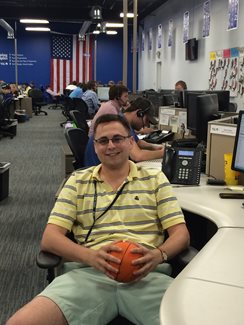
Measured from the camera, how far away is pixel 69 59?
20641 mm

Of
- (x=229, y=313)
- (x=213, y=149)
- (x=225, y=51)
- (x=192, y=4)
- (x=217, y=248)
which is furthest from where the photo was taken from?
(x=192, y=4)

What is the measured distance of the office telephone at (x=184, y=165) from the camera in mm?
2846

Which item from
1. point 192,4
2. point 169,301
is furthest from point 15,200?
point 192,4

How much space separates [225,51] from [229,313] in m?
8.88

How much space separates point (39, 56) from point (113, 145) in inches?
763

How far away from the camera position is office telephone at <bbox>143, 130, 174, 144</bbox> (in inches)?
185

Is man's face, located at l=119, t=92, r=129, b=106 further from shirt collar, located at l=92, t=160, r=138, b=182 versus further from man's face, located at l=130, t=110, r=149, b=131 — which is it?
shirt collar, located at l=92, t=160, r=138, b=182

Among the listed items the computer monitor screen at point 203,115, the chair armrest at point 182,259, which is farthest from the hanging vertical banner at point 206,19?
the chair armrest at point 182,259

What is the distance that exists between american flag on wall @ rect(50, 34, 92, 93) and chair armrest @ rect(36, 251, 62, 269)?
62.5 feet

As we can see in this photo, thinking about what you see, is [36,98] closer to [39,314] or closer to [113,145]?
[113,145]

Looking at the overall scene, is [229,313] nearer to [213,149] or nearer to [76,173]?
[76,173]

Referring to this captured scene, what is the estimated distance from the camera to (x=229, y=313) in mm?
1226

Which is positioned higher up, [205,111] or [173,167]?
[205,111]

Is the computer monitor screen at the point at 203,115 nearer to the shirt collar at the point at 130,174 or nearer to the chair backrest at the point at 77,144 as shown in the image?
the chair backrest at the point at 77,144
